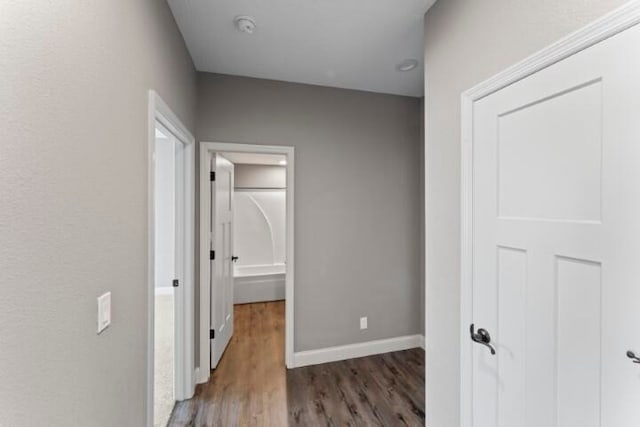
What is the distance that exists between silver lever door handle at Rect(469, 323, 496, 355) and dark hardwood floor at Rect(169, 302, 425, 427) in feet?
3.58

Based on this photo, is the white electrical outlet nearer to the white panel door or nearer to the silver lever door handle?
the white panel door

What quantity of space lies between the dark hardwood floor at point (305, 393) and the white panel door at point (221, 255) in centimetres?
24

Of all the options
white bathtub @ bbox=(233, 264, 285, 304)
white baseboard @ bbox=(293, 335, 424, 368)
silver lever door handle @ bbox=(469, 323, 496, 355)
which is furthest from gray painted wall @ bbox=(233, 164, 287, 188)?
silver lever door handle @ bbox=(469, 323, 496, 355)

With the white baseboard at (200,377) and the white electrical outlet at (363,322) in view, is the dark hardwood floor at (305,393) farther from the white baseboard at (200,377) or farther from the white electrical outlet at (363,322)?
the white electrical outlet at (363,322)

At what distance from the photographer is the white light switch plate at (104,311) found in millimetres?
991

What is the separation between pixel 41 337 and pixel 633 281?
1.61 m

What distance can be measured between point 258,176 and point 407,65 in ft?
11.6

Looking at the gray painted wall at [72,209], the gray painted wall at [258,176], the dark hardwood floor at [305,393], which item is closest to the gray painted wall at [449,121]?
the dark hardwood floor at [305,393]

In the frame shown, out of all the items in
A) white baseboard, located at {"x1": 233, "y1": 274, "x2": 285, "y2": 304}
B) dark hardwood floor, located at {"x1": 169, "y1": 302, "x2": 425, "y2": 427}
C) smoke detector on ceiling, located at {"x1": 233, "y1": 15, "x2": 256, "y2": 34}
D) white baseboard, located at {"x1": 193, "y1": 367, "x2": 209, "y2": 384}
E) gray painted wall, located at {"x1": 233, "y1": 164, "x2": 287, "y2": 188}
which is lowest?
dark hardwood floor, located at {"x1": 169, "y1": 302, "x2": 425, "y2": 427}

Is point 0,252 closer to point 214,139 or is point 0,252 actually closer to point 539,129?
point 539,129

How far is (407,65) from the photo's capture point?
2.45 meters

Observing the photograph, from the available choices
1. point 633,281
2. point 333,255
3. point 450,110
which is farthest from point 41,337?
point 333,255

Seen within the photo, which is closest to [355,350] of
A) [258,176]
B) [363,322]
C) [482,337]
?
[363,322]

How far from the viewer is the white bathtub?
461 centimetres
